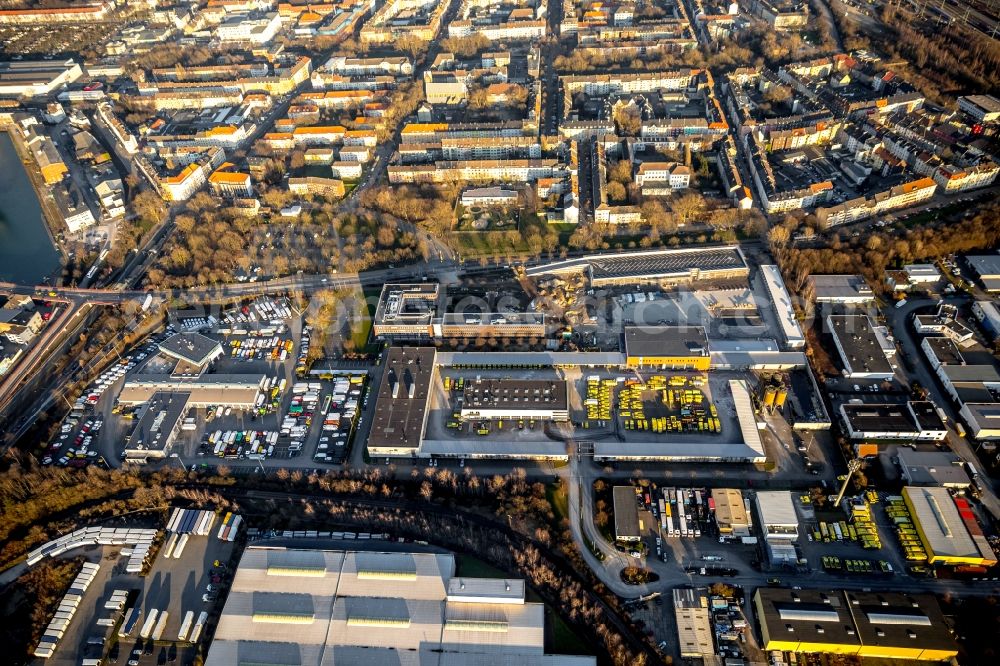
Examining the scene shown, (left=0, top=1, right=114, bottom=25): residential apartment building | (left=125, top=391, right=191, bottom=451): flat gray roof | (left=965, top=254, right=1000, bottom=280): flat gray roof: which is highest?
(left=0, top=1, right=114, bottom=25): residential apartment building

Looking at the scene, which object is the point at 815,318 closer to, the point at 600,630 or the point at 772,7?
the point at 600,630

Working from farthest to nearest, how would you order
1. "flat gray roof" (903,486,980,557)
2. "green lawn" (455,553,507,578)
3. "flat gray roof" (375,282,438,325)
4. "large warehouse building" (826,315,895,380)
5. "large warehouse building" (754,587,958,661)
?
1. "flat gray roof" (375,282,438,325)
2. "large warehouse building" (826,315,895,380)
3. "green lawn" (455,553,507,578)
4. "flat gray roof" (903,486,980,557)
5. "large warehouse building" (754,587,958,661)

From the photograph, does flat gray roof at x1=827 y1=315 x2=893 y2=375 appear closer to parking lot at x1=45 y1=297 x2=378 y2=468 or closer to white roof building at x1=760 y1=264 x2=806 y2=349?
white roof building at x1=760 y1=264 x2=806 y2=349

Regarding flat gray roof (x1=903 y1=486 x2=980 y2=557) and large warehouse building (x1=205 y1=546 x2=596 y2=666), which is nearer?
large warehouse building (x1=205 y1=546 x2=596 y2=666)

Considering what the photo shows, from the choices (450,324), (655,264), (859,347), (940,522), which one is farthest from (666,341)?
(940,522)

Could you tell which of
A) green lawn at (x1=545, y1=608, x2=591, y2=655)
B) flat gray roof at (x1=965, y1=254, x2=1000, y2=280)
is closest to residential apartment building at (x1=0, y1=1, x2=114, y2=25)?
green lawn at (x1=545, y1=608, x2=591, y2=655)

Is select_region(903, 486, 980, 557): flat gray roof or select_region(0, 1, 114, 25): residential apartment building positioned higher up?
select_region(0, 1, 114, 25): residential apartment building

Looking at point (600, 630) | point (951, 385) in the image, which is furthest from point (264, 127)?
point (951, 385)

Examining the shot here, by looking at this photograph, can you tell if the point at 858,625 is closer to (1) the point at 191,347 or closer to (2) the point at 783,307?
(2) the point at 783,307
